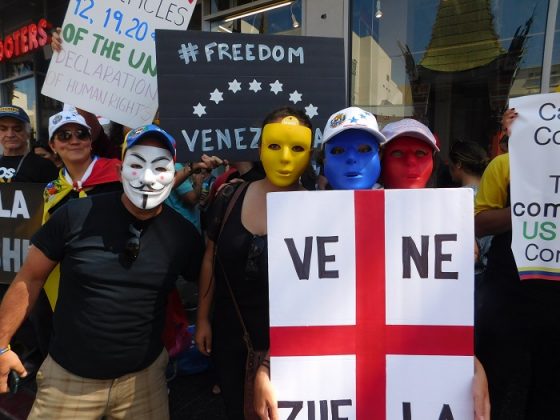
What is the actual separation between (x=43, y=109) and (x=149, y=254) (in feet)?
25.9

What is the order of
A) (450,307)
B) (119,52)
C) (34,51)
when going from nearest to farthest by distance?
(450,307) → (119,52) → (34,51)

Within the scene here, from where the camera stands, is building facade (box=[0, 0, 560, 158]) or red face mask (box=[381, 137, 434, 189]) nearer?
red face mask (box=[381, 137, 434, 189])

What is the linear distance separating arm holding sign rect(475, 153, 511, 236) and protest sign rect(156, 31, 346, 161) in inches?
32.0

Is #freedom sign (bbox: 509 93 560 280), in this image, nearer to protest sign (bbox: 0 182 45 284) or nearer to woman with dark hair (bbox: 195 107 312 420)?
woman with dark hair (bbox: 195 107 312 420)

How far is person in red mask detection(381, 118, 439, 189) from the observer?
146cm

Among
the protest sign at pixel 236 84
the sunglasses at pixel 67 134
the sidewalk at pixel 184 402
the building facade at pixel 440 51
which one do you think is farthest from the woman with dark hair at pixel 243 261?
the building facade at pixel 440 51

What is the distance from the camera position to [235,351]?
166 cm

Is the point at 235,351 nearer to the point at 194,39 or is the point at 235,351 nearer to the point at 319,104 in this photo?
the point at 319,104

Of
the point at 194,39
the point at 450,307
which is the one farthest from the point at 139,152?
the point at 450,307

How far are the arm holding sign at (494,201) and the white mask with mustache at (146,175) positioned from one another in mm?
1350

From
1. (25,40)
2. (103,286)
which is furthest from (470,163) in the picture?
(25,40)

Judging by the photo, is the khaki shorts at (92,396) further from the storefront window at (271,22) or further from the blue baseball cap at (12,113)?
the storefront window at (271,22)

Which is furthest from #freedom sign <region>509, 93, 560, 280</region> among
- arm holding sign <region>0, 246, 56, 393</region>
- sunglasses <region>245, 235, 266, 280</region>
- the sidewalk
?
the sidewalk

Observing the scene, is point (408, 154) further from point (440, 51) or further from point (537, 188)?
point (440, 51)
